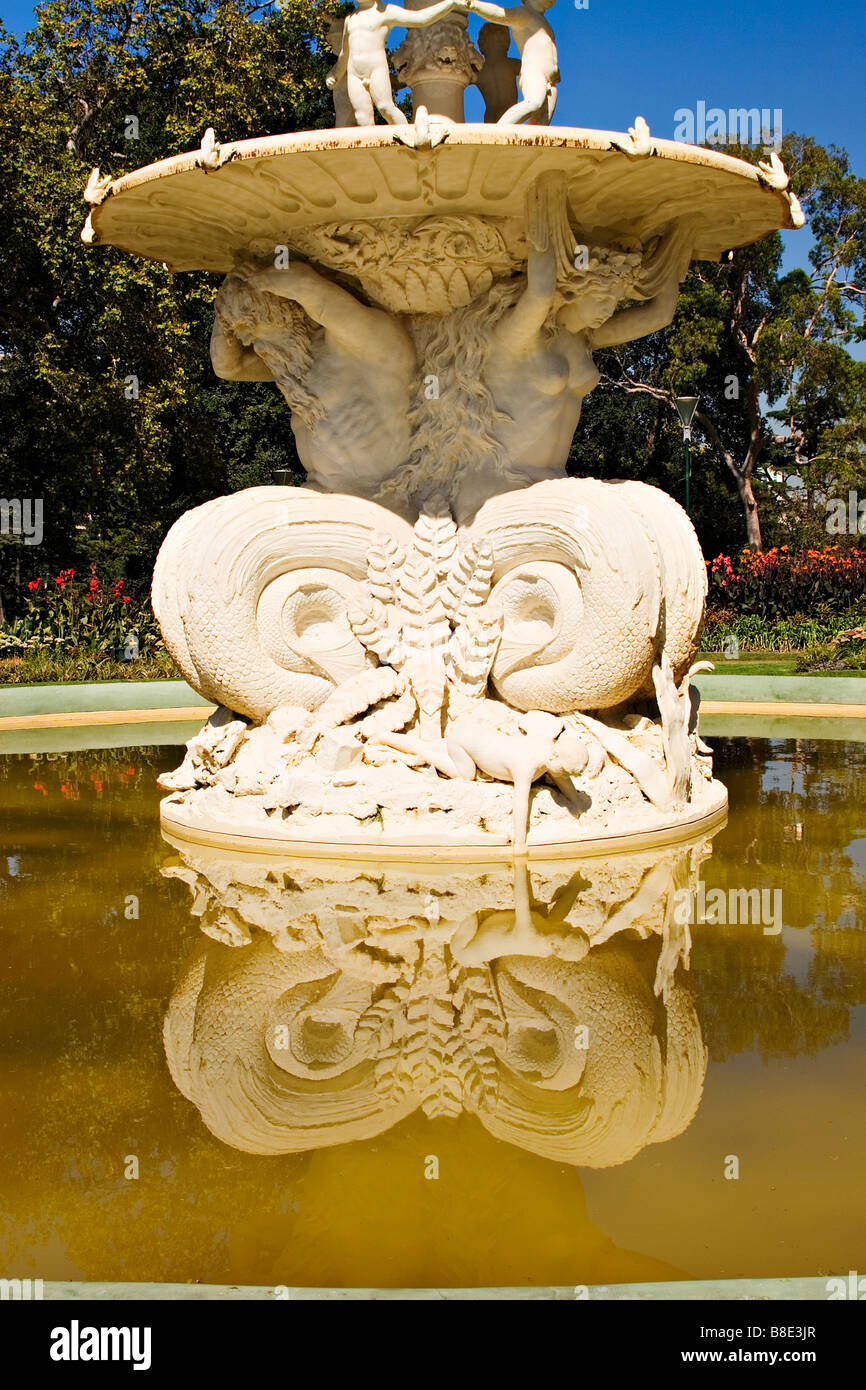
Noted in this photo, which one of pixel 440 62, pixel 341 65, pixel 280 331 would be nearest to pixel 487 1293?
pixel 280 331

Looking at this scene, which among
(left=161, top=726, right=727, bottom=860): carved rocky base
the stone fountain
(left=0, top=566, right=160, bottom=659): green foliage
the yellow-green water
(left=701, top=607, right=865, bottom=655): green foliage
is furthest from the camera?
(left=701, top=607, right=865, bottom=655): green foliage

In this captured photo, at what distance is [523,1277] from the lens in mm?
2174

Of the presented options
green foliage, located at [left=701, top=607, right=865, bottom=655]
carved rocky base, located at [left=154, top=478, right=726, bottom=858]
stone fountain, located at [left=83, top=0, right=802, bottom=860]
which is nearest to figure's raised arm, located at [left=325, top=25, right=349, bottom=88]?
stone fountain, located at [left=83, top=0, right=802, bottom=860]

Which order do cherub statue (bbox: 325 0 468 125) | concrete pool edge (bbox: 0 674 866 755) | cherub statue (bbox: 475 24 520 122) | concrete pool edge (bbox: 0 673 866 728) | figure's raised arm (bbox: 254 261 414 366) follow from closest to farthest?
1. cherub statue (bbox: 325 0 468 125)
2. figure's raised arm (bbox: 254 261 414 366)
3. cherub statue (bbox: 475 24 520 122)
4. concrete pool edge (bbox: 0 674 866 755)
5. concrete pool edge (bbox: 0 673 866 728)

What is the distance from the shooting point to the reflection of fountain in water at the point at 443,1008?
9.15ft

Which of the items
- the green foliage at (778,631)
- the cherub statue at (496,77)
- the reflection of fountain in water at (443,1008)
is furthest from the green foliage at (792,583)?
the reflection of fountain in water at (443,1008)

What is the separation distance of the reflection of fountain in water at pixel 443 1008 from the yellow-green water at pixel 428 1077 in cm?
1

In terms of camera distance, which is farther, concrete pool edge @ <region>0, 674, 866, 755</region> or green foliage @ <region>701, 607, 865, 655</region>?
green foliage @ <region>701, 607, 865, 655</region>

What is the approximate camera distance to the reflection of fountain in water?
2.79m

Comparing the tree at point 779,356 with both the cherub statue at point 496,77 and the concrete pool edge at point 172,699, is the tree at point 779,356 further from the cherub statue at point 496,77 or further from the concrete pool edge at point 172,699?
the cherub statue at point 496,77

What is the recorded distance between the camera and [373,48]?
220 inches

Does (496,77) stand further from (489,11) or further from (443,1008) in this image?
(443,1008)

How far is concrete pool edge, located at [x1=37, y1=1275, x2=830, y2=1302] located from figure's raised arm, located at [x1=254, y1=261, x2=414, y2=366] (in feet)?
16.0

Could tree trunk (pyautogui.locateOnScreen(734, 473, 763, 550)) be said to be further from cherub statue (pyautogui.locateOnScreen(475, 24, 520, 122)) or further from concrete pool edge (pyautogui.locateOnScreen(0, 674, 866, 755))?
cherub statue (pyautogui.locateOnScreen(475, 24, 520, 122))
